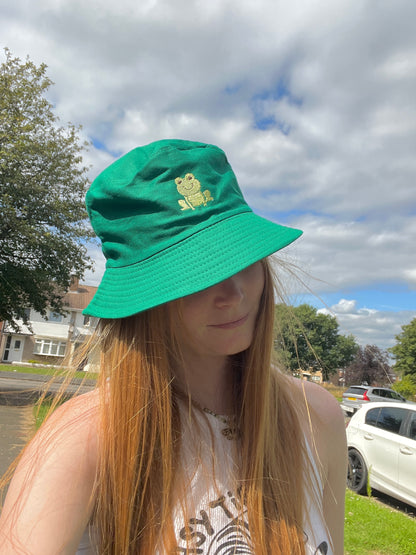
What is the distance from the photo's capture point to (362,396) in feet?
52.8

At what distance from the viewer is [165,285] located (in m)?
1.00

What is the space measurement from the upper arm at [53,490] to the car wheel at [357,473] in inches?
279

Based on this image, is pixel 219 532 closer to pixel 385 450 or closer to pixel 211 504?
pixel 211 504

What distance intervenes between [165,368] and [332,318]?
0.70 metres

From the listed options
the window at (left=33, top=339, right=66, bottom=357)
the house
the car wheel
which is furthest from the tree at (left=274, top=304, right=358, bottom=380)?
the window at (left=33, top=339, right=66, bottom=357)

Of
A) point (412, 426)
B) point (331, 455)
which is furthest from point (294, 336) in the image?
point (412, 426)

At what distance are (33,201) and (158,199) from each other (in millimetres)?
13496

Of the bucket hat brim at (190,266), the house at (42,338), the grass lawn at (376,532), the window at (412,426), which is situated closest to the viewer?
the bucket hat brim at (190,266)

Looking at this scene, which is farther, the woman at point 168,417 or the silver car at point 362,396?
the silver car at point 362,396

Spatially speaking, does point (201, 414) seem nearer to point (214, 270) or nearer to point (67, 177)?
point (214, 270)

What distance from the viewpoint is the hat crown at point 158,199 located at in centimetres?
104

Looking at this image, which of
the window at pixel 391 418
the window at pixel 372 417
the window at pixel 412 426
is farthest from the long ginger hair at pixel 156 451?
the window at pixel 372 417

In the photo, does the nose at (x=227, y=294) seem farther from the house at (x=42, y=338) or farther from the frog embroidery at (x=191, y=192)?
the house at (x=42, y=338)

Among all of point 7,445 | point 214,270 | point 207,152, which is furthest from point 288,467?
point 7,445
